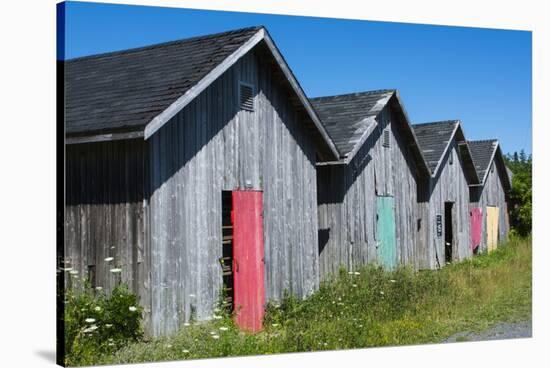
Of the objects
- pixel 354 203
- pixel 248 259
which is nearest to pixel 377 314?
pixel 248 259

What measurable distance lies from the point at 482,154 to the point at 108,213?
11.6 m

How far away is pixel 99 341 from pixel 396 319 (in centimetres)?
518

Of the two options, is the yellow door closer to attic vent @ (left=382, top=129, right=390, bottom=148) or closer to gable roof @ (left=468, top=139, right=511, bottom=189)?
gable roof @ (left=468, top=139, right=511, bottom=189)

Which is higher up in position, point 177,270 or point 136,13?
point 136,13

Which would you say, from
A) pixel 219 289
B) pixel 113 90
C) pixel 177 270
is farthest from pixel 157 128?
pixel 219 289

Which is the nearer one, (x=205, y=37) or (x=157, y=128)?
(x=157, y=128)

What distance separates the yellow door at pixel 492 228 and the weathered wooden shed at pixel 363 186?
2.11 metres

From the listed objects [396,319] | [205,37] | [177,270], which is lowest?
[396,319]

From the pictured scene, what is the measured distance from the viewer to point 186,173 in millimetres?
11641

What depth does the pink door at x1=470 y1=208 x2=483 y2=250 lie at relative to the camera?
768 inches

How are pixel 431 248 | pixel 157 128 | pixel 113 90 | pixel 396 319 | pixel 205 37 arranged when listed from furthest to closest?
pixel 431 248 < pixel 396 319 < pixel 205 37 < pixel 113 90 < pixel 157 128

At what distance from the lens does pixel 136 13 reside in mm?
10852

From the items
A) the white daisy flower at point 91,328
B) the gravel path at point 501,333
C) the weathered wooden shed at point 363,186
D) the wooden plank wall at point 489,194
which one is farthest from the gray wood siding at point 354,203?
the white daisy flower at point 91,328
